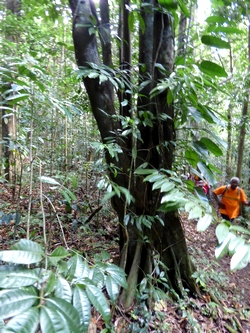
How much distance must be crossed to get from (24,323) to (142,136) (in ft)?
7.08

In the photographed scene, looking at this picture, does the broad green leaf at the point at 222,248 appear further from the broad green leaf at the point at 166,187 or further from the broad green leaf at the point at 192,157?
the broad green leaf at the point at 192,157

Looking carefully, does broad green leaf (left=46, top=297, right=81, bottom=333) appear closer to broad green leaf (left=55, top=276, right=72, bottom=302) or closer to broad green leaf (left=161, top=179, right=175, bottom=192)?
broad green leaf (left=55, top=276, right=72, bottom=302)

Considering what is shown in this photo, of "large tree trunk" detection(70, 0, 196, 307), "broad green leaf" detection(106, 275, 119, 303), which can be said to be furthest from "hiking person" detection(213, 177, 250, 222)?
"broad green leaf" detection(106, 275, 119, 303)

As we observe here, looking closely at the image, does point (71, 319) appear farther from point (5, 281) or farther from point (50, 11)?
point (50, 11)

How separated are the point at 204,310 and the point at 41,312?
2981mm

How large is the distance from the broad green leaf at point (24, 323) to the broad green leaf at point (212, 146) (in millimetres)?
1556

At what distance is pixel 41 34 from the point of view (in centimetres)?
409

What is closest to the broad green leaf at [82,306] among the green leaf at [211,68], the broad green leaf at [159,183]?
the broad green leaf at [159,183]

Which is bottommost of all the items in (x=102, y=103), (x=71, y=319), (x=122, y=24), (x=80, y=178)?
(x=80, y=178)

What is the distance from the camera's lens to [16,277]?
2.54 ft

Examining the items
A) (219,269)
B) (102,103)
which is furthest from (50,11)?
(219,269)

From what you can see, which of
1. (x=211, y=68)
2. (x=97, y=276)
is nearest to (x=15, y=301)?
(x=97, y=276)

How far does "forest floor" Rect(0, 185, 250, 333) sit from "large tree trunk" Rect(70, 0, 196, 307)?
277mm

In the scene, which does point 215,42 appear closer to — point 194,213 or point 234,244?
point 194,213
